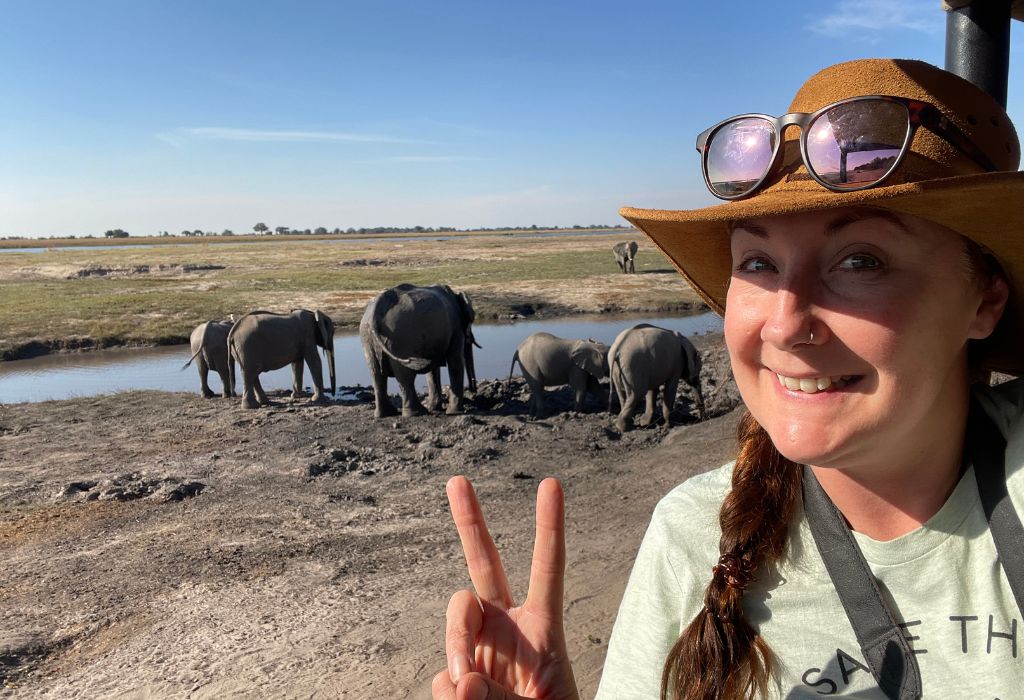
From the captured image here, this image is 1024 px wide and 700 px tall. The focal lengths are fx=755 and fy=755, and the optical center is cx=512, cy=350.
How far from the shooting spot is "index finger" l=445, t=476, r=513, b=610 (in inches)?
61.9


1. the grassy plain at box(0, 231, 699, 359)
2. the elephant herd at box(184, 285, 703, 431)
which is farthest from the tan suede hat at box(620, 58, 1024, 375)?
the grassy plain at box(0, 231, 699, 359)

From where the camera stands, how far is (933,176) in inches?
47.9

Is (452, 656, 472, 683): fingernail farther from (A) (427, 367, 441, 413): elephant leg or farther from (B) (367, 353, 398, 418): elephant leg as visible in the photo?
(A) (427, 367, 441, 413): elephant leg

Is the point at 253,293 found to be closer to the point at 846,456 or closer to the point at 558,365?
the point at 558,365

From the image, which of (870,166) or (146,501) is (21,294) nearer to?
(146,501)

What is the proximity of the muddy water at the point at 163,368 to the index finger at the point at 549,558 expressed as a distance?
48.3 feet

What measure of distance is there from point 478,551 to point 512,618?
0.49 feet

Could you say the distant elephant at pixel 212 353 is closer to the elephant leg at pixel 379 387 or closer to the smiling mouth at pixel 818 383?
the elephant leg at pixel 379 387

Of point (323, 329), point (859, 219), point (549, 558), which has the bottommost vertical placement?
point (323, 329)

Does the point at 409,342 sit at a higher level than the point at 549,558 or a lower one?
lower

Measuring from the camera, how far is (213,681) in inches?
178

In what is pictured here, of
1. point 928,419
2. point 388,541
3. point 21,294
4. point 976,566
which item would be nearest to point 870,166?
point 928,419

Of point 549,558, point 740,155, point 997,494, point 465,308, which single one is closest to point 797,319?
point 740,155

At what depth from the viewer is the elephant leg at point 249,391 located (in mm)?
12961
